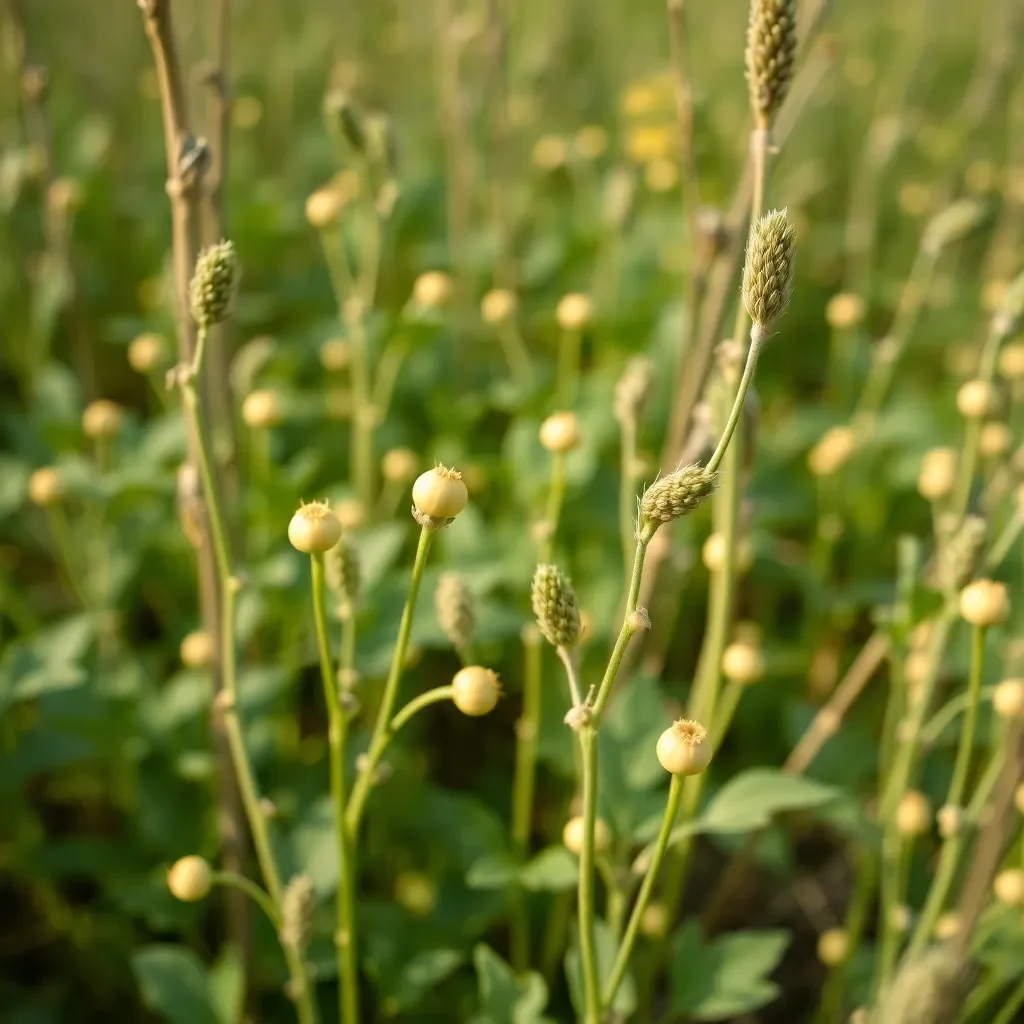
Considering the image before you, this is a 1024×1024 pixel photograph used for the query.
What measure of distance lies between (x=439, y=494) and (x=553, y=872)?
544 mm

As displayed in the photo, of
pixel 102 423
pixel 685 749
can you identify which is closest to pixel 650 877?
pixel 685 749

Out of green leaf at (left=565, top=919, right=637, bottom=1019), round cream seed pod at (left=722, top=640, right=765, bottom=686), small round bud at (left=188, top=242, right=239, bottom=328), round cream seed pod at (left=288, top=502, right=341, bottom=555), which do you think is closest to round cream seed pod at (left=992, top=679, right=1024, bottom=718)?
round cream seed pod at (left=722, top=640, right=765, bottom=686)

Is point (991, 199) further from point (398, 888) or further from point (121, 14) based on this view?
point (121, 14)

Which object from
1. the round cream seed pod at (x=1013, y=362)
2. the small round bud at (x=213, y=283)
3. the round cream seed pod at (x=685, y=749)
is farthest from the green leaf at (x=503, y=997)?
the round cream seed pod at (x=1013, y=362)

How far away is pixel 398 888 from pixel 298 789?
0.20 m

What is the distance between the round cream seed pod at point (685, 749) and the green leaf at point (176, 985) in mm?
685

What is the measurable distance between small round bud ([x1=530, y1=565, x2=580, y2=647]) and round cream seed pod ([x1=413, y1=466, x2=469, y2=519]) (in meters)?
0.07

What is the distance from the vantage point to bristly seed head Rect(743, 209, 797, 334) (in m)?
0.65

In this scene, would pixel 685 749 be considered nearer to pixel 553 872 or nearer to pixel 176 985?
pixel 553 872

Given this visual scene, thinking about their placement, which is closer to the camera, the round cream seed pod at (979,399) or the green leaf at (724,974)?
the green leaf at (724,974)

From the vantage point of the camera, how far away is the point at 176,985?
3.73 ft

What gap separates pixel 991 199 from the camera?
2787 millimetres

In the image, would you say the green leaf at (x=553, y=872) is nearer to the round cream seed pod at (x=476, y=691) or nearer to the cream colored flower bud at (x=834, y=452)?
the round cream seed pod at (x=476, y=691)

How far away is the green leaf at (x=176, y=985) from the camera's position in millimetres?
1118
